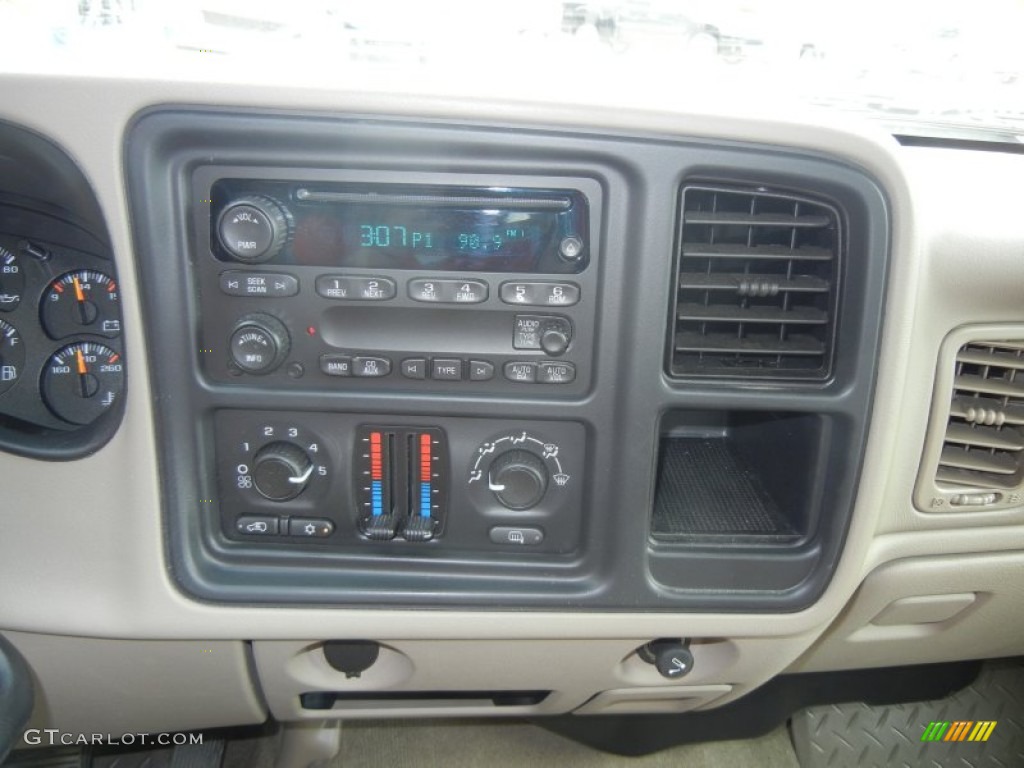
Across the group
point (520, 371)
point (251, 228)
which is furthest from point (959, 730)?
point (251, 228)

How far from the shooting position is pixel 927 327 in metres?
0.98

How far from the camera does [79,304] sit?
103 centimetres

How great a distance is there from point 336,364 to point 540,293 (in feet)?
0.90

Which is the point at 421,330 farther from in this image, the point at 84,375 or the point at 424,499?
the point at 84,375

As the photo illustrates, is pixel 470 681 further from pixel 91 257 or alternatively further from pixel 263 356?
pixel 91 257

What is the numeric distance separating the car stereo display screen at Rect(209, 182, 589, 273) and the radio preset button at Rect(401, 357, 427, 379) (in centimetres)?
12

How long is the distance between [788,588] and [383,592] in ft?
1.94

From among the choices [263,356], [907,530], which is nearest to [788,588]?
[907,530]

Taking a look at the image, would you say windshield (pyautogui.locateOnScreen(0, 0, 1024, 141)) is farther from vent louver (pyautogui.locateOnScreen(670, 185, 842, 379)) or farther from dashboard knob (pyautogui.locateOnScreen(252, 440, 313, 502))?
dashboard knob (pyautogui.locateOnScreen(252, 440, 313, 502))

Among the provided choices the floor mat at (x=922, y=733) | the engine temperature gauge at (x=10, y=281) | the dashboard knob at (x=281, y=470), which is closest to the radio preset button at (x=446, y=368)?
the dashboard knob at (x=281, y=470)

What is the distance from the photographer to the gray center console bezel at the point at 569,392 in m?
0.84

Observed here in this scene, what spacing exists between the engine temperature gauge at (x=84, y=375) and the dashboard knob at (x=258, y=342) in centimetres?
25

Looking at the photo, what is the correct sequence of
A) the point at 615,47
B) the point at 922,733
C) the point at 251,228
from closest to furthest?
the point at 251,228, the point at 615,47, the point at 922,733

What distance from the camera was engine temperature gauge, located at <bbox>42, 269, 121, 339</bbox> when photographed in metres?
1.03
